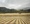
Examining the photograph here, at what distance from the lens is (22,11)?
1.10m

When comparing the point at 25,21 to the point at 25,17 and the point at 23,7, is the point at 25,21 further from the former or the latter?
the point at 23,7

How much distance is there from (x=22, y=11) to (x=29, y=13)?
78 millimetres

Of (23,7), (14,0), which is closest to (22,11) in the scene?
(23,7)

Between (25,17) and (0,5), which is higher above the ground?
(0,5)

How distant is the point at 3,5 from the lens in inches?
43.5

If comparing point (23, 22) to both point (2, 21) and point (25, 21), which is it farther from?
point (2, 21)

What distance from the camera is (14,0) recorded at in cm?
112

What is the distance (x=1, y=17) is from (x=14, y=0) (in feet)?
0.76

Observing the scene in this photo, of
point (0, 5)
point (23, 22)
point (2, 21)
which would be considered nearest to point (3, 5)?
point (0, 5)

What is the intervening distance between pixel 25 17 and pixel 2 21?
25cm

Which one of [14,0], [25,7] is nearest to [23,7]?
[25,7]

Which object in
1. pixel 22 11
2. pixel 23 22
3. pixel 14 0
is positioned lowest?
pixel 23 22

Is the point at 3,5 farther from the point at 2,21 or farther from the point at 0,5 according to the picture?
the point at 2,21

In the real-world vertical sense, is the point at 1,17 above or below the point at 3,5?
below
